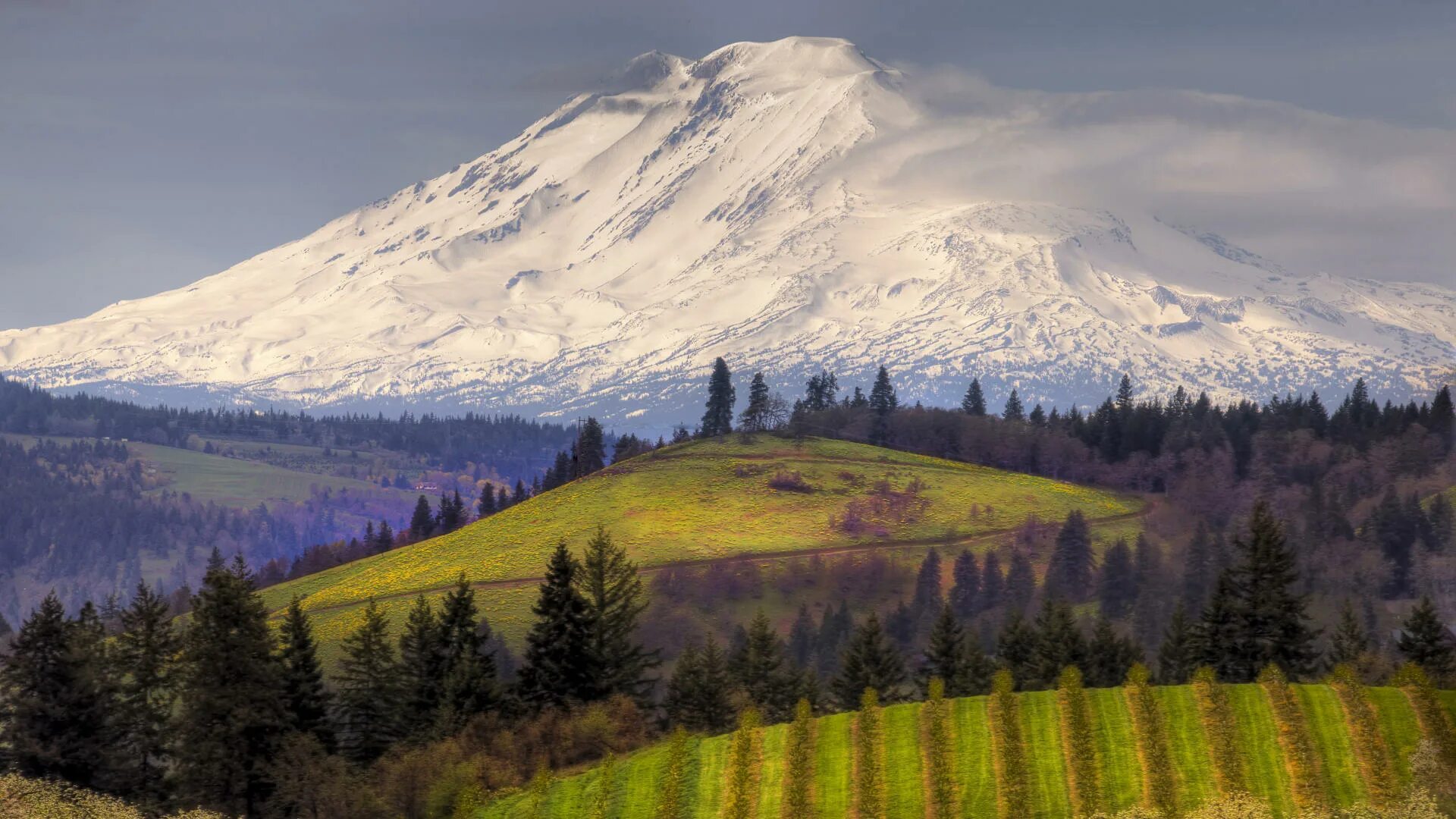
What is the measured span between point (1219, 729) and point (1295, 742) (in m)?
3.65

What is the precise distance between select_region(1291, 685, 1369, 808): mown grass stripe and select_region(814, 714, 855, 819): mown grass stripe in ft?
73.2

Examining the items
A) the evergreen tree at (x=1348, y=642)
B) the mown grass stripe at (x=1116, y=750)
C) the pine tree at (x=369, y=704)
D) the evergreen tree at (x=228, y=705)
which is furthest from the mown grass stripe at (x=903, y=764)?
the evergreen tree at (x=1348, y=642)

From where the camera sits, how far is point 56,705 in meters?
92.5

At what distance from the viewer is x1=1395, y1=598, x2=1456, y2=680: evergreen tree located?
325ft

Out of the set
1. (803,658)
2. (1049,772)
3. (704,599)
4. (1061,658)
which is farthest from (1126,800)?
(704,599)

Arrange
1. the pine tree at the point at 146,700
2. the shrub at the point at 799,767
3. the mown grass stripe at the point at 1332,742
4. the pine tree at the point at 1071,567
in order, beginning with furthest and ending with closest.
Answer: the pine tree at the point at 1071,567 < the pine tree at the point at 146,700 < the shrub at the point at 799,767 < the mown grass stripe at the point at 1332,742

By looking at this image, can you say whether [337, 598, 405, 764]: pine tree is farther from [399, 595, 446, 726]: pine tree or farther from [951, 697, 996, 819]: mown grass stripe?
[951, 697, 996, 819]: mown grass stripe

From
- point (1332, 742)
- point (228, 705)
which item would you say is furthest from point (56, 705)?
point (1332, 742)

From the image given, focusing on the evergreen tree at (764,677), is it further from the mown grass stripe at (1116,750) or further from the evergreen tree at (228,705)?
the evergreen tree at (228,705)

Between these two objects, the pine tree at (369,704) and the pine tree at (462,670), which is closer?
the pine tree at (462,670)

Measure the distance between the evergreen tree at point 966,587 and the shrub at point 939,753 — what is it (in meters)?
99.7

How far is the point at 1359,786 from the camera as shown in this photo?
74.0 meters

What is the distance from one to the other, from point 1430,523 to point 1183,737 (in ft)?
404

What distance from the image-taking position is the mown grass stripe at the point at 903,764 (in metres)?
78.0
